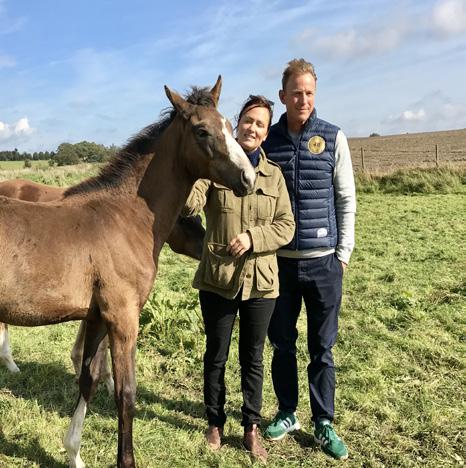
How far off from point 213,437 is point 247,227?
1.63m

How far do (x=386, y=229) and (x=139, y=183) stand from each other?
380 inches

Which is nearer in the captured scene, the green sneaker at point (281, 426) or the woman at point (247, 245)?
the woman at point (247, 245)

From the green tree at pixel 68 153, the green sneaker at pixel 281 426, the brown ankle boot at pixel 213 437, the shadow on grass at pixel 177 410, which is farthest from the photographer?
the green tree at pixel 68 153

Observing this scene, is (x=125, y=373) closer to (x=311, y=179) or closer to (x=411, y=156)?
(x=311, y=179)

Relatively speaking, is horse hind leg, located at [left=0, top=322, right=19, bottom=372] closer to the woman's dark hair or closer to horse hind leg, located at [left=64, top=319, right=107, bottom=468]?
horse hind leg, located at [left=64, top=319, right=107, bottom=468]

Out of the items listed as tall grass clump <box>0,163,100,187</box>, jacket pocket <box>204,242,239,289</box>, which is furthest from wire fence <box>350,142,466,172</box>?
jacket pocket <box>204,242,239,289</box>

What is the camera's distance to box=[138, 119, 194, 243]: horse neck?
10.2ft

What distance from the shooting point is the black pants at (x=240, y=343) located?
3.32 meters

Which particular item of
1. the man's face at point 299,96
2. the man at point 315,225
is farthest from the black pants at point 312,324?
the man's face at point 299,96

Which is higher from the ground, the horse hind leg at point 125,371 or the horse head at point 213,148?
the horse head at point 213,148

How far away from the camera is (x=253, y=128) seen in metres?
3.17

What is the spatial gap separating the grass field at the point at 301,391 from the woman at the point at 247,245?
0.71 m

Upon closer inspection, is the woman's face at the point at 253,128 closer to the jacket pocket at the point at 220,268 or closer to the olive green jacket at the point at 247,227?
the olive green jacket at the point at 247,227

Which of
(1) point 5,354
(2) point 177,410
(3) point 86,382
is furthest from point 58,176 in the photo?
(3) point 86,382
